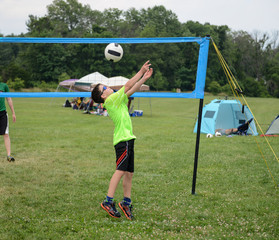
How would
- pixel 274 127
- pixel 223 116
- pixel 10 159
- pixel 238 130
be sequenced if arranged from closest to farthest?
pixel 10 159 < pixel 274 127 < pixel 238 130 < pixel 223 116

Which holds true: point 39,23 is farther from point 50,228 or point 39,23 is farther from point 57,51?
point 50,228

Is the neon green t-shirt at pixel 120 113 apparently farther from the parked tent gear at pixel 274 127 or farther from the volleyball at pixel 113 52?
the parked tent gear at pixel 274 127

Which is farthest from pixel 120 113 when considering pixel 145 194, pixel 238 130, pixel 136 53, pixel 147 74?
pixel 136 53

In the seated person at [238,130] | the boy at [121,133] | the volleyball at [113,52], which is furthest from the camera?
the seated person at [238,130]

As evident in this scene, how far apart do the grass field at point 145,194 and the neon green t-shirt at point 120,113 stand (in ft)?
3.64

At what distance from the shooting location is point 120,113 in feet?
13.8

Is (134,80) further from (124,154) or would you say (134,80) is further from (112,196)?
(112,196)

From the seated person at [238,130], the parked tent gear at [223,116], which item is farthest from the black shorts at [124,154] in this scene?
the parked tent gear at [223,116]

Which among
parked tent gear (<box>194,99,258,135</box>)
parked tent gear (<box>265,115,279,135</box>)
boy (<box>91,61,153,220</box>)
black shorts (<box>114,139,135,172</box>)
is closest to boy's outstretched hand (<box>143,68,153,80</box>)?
boy (<box>91,61,153,220</box>)

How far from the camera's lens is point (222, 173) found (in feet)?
21.9

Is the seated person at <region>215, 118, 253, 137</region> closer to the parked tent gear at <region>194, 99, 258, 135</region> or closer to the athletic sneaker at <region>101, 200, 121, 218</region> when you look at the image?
the parked tent gear at <region>194, 99, 258, 135</region>

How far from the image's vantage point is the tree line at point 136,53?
91.9ft

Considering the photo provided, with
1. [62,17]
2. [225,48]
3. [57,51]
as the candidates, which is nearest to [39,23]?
[62,17]

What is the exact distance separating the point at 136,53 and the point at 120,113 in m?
32.1
